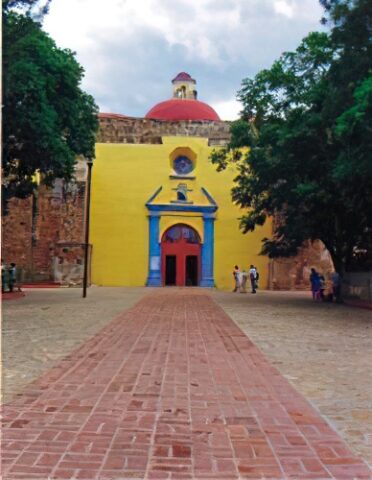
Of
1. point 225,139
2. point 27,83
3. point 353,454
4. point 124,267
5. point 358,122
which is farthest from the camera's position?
point 225,139

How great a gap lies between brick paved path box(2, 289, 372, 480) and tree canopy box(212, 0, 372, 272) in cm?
796

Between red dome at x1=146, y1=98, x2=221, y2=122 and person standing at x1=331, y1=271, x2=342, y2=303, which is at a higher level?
red dome at x1=146, y1=98, x2=221, y2=122

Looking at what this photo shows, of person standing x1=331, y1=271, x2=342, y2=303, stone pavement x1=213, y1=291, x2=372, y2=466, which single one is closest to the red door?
person standing x1=331, y1=271, x2=342, y2=303

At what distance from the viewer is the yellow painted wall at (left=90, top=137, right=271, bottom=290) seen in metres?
32.9

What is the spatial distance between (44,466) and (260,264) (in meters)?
30.4

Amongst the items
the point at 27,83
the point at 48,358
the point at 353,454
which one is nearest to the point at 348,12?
the point at 27,83

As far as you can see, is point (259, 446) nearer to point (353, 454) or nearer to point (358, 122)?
point (353, 454)

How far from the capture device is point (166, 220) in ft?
110

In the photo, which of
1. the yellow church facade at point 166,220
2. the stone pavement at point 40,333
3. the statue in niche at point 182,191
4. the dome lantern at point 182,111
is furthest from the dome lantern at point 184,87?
the stone pavement at point 40,333

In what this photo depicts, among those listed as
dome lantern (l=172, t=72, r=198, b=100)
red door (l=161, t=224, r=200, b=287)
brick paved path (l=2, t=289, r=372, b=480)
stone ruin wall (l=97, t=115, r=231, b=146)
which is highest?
dome lantern (l=172, t=72, r=198, b=100)

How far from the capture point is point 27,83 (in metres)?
13.7

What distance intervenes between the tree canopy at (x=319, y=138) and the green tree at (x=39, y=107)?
18.4 feet

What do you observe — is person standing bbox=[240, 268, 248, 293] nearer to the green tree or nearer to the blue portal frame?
the blue portal frame

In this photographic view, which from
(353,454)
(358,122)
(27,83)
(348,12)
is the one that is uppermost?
(348,12)
